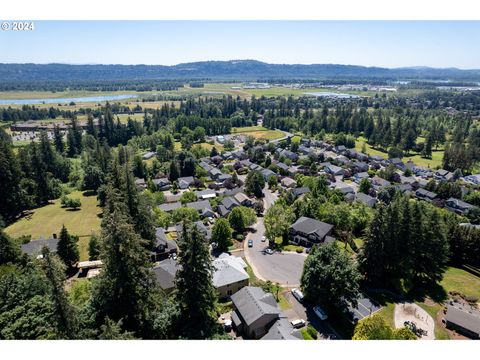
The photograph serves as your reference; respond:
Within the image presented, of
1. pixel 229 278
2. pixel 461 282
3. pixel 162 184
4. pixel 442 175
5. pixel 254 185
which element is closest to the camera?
pixel 229 278

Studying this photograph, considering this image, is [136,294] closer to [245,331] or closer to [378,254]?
[245,331]

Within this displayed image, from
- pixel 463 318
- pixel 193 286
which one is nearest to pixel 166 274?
pixel 193 286

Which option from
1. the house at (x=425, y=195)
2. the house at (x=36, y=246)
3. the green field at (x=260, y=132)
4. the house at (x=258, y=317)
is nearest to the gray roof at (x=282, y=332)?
the house at (x=258, y=317)

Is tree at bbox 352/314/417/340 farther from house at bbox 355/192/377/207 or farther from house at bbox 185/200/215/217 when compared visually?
house at bbox 355/192/377/207

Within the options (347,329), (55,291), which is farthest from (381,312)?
(55,291)

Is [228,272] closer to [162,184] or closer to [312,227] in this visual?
[312,227]

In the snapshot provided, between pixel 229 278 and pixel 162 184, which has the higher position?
pixel 229 278
